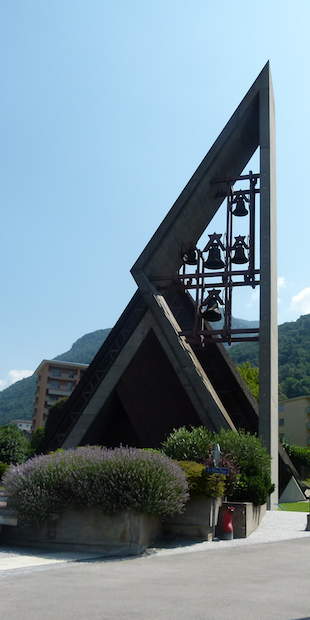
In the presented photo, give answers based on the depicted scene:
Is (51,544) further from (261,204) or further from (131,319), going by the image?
(261,204)

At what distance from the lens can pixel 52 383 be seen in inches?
4328

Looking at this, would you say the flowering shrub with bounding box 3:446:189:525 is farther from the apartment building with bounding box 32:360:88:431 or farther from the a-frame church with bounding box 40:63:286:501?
the apartment building with bounding box 32:360:88:431

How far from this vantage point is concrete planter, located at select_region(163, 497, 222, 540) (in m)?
13.6

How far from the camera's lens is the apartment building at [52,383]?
10812 cm

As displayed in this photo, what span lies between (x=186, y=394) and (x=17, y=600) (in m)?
17.9

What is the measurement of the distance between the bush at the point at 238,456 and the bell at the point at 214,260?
9465 mm

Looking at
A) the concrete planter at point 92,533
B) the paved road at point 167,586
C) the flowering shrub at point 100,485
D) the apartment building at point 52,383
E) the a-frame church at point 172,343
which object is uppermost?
the apartment building at point 52,383

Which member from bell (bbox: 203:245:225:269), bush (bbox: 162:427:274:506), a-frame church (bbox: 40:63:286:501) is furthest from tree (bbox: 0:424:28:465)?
bush (bbox: 162:427:274:506)

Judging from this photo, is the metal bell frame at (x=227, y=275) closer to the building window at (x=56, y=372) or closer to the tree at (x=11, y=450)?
the tree at (x=11, y=450)

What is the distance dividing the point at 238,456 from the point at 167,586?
879cm

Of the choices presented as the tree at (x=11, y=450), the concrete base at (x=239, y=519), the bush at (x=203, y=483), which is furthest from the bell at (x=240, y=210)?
the tree at (x=11, y=450)

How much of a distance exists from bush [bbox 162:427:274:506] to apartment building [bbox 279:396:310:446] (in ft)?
207

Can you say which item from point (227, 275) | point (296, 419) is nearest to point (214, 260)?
point (227, 275)

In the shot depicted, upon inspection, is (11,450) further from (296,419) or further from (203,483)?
(296,419)
